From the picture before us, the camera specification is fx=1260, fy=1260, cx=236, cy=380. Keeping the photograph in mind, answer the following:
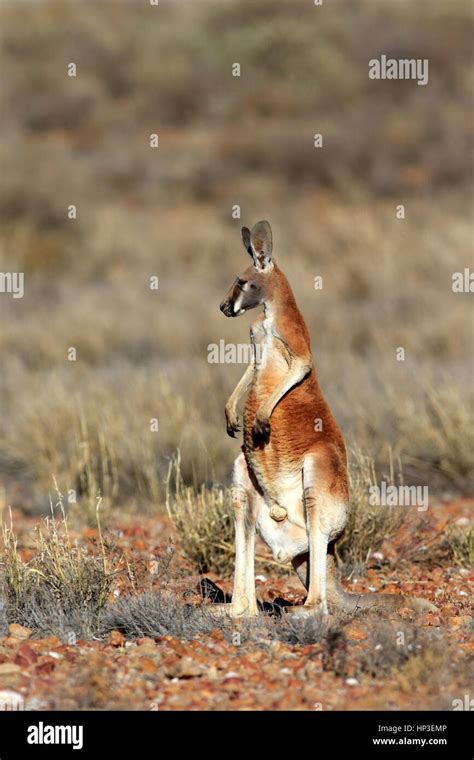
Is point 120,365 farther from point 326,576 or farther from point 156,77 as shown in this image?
point 156,77

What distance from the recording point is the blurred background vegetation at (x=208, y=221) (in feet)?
33.2

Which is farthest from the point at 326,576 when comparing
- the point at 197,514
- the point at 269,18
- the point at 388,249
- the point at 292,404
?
the point at 269,18

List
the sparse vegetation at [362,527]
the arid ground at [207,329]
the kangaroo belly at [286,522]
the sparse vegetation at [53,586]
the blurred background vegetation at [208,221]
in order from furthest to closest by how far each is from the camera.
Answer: the blurred background vegetation at [208,221] < the sparse vegetation at [362,527] < the sparse vegetation at [53,586] < the kangaroo belly at [286,522] < the arid ground at [207,329]

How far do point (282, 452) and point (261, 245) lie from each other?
32.8 inches

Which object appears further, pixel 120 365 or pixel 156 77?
pixel 156 77

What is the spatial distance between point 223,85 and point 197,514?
25079 millimetres

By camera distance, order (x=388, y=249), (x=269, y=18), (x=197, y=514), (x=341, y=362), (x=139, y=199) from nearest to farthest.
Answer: (x=197, y=514)
(x=341, y=362)
(x=388, y=249)
(x=139, y=199)
(x=269, y=18)

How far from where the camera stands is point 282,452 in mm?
5070

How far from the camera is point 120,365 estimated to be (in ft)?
44.3

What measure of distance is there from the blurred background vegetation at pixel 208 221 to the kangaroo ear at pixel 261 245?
337cm

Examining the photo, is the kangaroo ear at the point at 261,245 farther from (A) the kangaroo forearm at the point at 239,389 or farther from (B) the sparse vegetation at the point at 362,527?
(B) the sparse vegetation at the point at 362,527

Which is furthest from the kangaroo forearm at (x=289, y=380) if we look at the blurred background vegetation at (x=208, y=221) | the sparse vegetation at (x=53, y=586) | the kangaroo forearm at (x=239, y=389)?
the blurred background vegetation at (x=208, y=221)

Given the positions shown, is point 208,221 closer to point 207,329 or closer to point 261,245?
point 207,329

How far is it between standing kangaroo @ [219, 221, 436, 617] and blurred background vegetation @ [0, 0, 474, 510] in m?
3.07
